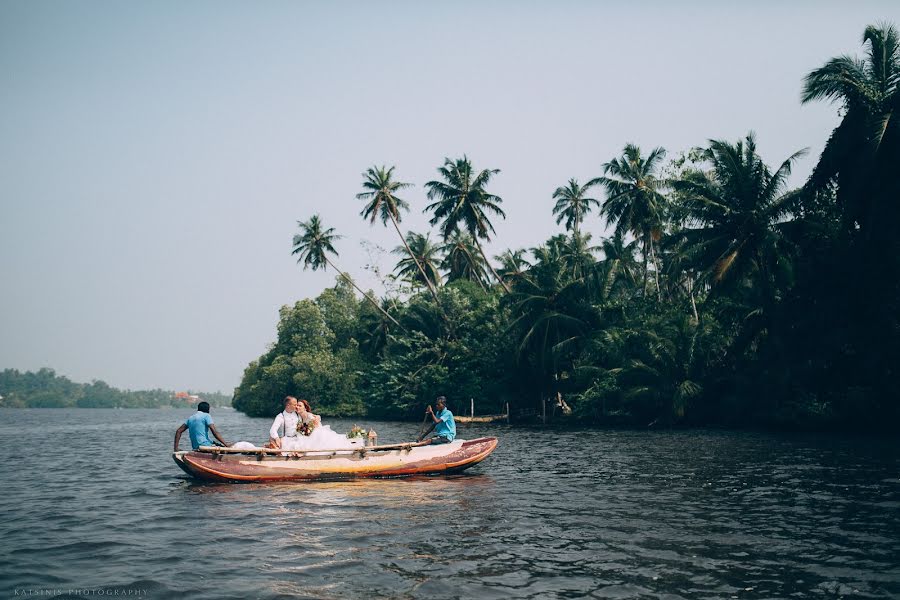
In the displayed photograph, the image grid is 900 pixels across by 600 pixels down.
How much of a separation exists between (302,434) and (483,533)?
8.66 metres

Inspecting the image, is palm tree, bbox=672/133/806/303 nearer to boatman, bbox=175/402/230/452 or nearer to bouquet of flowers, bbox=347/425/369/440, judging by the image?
bouquet of flowers, bbox=347/425/369/440

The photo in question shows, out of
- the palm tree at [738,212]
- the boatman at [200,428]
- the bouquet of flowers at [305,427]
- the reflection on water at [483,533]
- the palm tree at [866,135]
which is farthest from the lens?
the palm tree at [738,212]

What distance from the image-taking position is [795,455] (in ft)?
75.8

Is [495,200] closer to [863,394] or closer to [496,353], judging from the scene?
[496,353]

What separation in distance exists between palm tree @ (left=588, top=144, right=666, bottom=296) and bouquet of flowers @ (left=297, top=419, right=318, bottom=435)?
119 ft

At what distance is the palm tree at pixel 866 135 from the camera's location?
28109 mm

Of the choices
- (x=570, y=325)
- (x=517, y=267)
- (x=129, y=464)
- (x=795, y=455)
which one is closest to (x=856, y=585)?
(x=795, y=455)

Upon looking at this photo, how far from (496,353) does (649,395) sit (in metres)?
16.2

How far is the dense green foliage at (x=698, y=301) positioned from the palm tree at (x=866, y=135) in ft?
0.25

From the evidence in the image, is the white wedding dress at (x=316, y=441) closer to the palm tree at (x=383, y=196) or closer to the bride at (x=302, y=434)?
the bride at (x=302, y=434)

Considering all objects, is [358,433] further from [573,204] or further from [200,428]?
[573,204]

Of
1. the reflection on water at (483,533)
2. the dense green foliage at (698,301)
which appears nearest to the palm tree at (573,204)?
the dense green foliage at (698,301)

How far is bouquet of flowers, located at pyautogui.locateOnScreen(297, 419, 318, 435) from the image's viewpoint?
1909cm

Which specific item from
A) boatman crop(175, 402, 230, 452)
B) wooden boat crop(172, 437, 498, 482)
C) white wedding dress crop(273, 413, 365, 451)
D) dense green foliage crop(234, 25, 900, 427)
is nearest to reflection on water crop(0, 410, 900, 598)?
→ wooden boat crop(172, 437, 498, 482)
